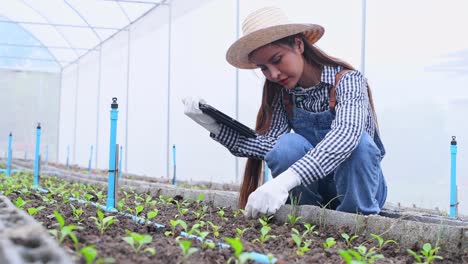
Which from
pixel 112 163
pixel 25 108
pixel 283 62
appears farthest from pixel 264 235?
pixel 25 108

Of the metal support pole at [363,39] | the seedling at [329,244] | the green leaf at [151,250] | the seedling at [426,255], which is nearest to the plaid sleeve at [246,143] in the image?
the seedling at [329,244]

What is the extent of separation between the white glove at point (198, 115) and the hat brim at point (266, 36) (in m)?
0.29

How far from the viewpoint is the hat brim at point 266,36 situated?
2.25 m

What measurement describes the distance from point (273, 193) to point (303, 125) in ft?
2.21

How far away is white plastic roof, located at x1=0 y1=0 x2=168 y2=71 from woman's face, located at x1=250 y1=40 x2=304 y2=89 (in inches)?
294

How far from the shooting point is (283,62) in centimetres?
227

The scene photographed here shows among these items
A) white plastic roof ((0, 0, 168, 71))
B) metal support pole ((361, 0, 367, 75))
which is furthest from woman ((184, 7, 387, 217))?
white plastic roof ((0, 0, 168, 71))

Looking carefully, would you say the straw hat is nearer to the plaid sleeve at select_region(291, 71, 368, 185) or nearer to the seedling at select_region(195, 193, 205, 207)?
the plaid sleeve at select_region(291, 71, 368, 185)

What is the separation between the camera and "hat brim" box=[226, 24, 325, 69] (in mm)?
2246

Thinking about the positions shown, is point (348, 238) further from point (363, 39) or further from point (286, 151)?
point (363, 39)

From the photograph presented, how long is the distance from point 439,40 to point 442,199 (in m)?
1.24

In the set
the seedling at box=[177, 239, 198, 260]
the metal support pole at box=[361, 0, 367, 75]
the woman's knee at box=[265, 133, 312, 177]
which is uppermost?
the metal support pole at box=[361, 0, 367, 75]

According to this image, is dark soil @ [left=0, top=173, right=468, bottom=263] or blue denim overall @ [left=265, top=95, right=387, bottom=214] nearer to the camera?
dark soil @ [left=0, top=173, right=468, bottom=263]

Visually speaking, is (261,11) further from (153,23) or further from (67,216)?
(153,23)
